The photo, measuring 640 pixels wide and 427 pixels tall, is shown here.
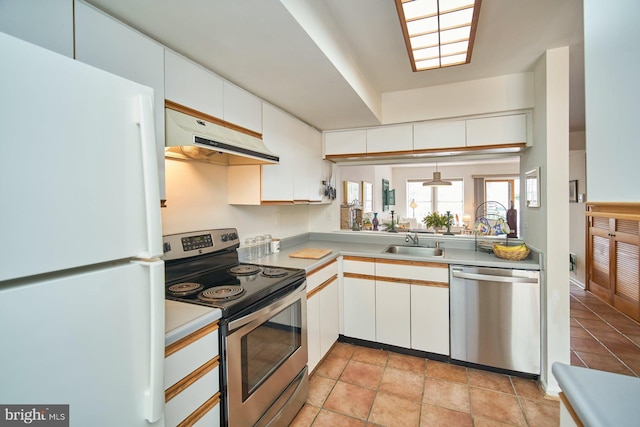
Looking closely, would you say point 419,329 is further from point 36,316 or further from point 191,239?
point 36,316

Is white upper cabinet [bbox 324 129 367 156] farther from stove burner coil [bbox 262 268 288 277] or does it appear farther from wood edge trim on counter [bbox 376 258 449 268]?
stove burner coil [bbox 262 268 288 277]

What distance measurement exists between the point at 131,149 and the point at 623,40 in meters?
1.09

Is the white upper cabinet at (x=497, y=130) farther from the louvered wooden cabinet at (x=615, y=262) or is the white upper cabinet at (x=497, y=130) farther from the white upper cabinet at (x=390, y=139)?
the louvered wooden cabinet at (x=615, y=262)

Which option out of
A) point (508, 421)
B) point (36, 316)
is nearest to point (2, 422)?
point (36, 316)

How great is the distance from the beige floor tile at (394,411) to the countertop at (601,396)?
48.7 inches

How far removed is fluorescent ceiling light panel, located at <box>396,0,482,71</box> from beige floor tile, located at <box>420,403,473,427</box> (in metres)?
2.34

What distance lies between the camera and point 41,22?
3.21ft

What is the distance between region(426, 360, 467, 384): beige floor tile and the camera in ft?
7.40

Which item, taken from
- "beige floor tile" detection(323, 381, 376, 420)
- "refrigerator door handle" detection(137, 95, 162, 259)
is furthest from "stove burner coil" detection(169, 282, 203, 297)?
"beige floor tile" detection(323, 381, 376, 420)

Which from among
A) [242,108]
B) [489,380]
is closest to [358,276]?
[489,380]

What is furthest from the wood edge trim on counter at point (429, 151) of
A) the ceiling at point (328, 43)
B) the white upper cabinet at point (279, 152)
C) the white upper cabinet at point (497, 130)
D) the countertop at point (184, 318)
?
the countertop at point (184, 318)

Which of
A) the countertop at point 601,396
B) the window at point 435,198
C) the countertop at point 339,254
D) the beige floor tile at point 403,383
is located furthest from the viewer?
the window at point 435,198

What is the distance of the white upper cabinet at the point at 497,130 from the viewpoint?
2484mm

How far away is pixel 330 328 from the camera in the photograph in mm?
2551
